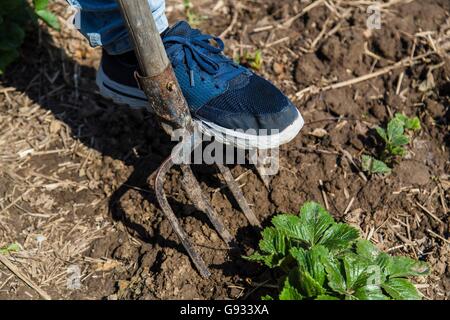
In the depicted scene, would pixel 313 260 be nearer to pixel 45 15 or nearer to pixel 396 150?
pixel 396 150

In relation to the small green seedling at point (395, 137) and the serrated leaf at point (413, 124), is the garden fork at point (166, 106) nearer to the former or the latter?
the small green seedling at point (395, 137)

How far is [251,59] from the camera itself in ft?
9.45

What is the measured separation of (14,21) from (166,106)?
1.16 m

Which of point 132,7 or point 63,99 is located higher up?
point 132,7

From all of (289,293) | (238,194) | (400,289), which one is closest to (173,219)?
(238,194)

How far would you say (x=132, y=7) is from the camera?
1.93 m

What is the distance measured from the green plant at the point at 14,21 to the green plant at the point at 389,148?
1.55 m

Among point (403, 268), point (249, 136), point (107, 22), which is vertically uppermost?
point (107, 22)

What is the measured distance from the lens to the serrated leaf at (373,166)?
249 cm

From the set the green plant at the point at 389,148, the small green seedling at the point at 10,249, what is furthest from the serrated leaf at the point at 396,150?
the small green seedling at the point at 10,249

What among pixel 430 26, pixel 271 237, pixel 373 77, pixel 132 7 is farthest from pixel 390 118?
pixel 132 7

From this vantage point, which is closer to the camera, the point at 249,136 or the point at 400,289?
the point at 400,289
